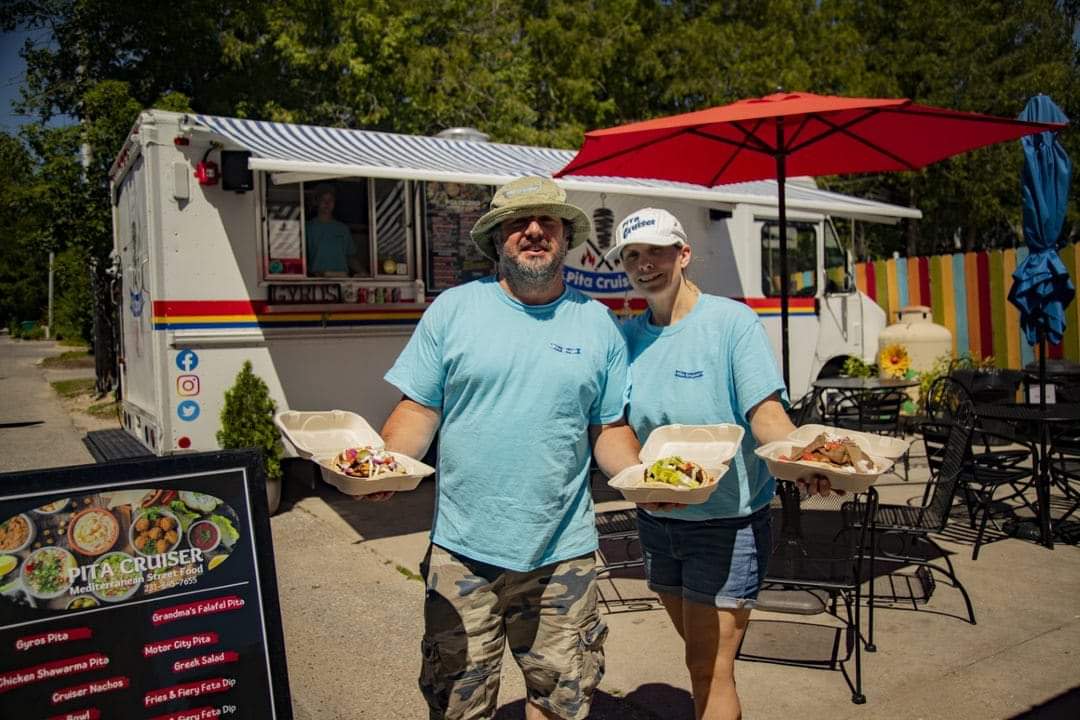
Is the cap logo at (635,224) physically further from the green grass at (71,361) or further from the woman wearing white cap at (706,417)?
the green grass at (71,361)

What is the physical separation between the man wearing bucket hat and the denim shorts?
33cm

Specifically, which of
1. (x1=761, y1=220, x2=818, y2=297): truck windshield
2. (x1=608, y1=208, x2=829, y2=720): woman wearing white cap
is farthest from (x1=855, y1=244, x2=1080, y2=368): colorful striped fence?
(x1=608, y1=208, x2=829, y2=720): woman wearing white cap

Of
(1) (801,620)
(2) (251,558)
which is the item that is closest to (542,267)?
(2) (251,558)

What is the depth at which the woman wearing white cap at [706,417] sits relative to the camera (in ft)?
8.59

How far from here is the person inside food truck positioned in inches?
278

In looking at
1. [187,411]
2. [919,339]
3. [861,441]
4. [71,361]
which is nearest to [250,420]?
[187,411]

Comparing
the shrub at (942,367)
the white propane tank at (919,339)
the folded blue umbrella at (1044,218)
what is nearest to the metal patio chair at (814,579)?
the folded blue umbrella at (1044,218)

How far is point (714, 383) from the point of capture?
2.69m

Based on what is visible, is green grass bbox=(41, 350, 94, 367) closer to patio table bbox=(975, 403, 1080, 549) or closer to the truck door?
the truck door

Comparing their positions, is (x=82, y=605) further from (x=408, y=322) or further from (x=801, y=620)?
(x=408, y=322)

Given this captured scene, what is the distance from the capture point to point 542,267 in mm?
2512

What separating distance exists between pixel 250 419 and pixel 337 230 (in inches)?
66.9

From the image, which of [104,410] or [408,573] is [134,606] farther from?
[104,410]

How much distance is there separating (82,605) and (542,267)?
1.44m
